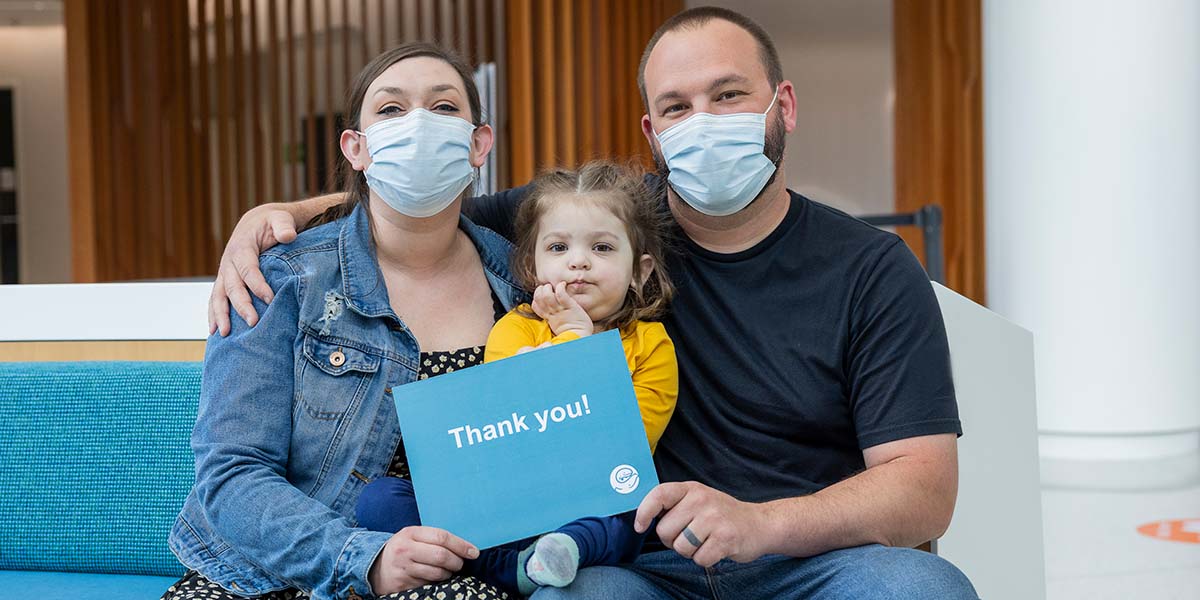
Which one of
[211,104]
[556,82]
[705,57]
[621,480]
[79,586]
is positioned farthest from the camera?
[211,104]

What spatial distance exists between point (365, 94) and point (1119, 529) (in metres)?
2.95

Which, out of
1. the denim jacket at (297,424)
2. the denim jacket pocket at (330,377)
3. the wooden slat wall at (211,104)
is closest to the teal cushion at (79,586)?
the denim jacket at (297,424)

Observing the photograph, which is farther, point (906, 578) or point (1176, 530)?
point (1176, 530)

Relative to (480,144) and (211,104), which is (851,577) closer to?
(480,144)

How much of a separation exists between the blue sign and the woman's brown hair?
19.4 inches

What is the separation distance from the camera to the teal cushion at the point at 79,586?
1.92 m

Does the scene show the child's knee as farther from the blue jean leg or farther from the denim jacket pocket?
the blue jean leg

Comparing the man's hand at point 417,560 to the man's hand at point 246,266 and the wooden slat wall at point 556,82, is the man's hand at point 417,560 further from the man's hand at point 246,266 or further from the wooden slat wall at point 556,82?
the wooden slat wall at point 556,82

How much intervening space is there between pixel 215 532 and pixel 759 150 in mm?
1004

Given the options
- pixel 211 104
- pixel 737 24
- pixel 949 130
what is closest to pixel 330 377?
pixel 737 24

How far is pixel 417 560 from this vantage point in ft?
4.96

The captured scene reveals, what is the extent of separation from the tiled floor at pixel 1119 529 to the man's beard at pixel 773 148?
1.74 m

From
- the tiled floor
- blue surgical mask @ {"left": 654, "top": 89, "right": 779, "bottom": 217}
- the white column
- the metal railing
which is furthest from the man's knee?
the white column

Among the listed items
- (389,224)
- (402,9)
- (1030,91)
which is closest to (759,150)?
(389,224)
